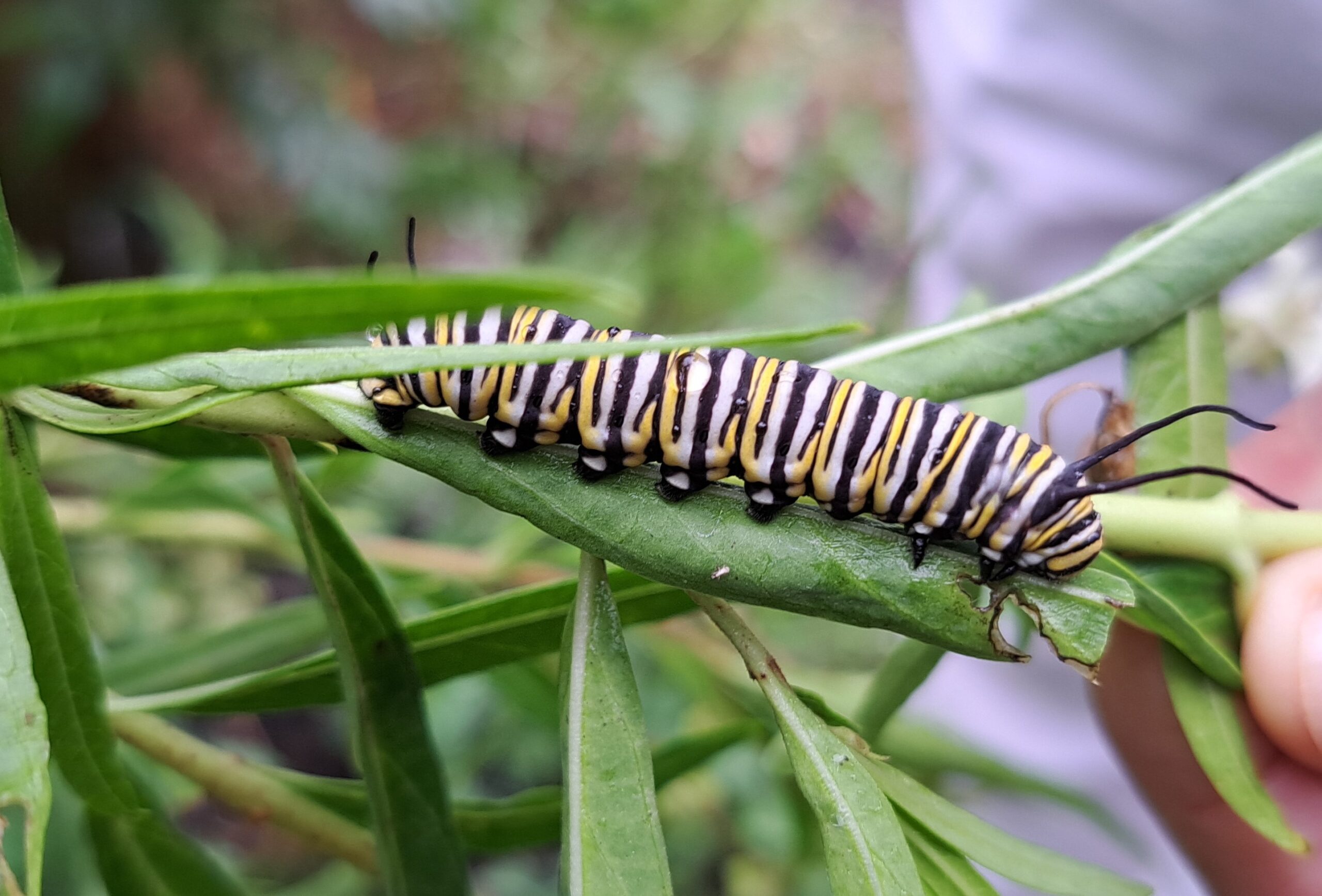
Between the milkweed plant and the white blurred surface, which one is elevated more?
the white blurred surface

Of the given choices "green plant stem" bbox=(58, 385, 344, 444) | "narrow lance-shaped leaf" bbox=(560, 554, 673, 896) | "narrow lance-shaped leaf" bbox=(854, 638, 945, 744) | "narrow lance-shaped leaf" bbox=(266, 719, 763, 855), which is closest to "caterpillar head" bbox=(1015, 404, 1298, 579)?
"narrow lance-shaped leaf" bbox=(854, 638, 945, 744)

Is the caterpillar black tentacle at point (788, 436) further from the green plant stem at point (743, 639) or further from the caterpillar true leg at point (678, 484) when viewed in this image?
the green plant stem at point (743, 639)

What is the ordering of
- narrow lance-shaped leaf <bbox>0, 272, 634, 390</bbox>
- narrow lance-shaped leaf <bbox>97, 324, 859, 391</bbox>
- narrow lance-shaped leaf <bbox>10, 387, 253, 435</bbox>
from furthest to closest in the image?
1. narrow lance-shaped leaf <bbox>10, 387, 253, 435</bbox>
2. narrow lance-shaped leaf <bbox>97, 324, 859, 391</bbox>
3. narrow lance-shaped leaf <bbox>0, 272, 634, 390</bbox>

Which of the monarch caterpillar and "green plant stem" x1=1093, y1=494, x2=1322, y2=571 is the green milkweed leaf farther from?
"green plant stem" x1=1093, y1=494, x2=1322, y2=571

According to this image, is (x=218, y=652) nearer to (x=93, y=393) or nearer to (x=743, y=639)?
(x=93, y=393)

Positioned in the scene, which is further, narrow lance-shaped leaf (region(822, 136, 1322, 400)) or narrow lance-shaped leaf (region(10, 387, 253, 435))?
narrow lance-shaped leaf (region(822, 136, 1322, 400))

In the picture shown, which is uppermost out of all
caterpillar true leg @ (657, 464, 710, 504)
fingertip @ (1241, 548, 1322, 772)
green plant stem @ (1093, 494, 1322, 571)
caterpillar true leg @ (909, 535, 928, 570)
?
caterpillar true leg @ (657, 464, 710, 504)

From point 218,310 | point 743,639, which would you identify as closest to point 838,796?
point 743,639
